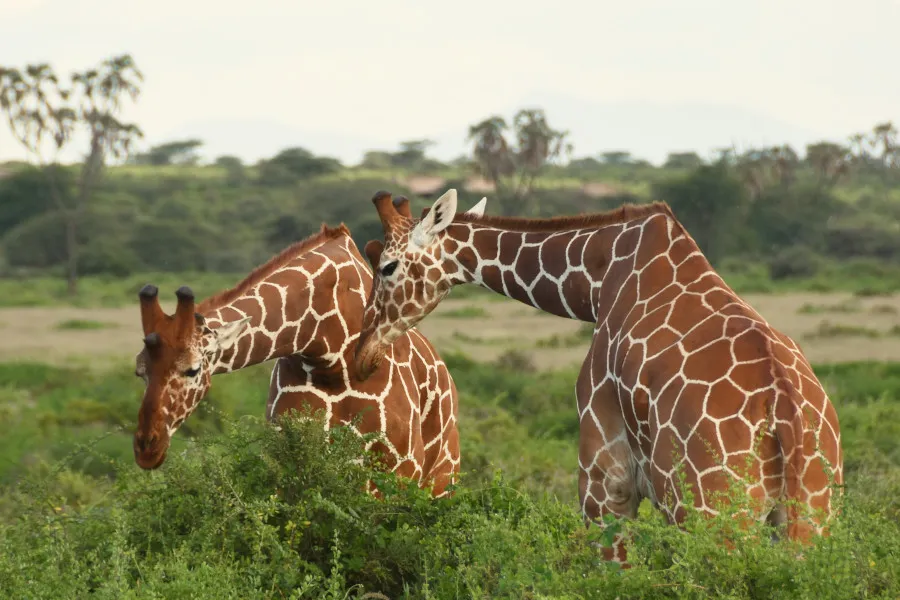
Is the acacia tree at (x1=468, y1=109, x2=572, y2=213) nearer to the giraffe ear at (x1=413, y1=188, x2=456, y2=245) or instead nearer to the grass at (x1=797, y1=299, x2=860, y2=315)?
the grass at (x1=797, y1=299, x2=860, y2=315)

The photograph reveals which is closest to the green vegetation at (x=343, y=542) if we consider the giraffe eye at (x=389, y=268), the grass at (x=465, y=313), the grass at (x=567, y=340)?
the giraffe eye at (x=389, y=268)

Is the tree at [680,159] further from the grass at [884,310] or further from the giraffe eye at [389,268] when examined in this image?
the giraffe eye at [389,268]

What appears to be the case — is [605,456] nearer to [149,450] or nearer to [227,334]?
[227,334]

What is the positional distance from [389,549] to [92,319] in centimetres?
2457

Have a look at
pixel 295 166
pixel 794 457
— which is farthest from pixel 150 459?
pixel 295 166

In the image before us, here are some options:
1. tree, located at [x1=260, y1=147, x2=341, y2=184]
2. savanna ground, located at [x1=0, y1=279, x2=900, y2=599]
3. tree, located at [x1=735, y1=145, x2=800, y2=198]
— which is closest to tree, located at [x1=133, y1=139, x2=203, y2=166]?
tree, located at [x1=260, y1=147, x2=341, y2=184]

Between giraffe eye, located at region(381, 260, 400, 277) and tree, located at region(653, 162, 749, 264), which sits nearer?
giraffe eye, located at region(381, 260, 400, 277)

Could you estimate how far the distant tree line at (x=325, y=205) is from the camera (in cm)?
4019

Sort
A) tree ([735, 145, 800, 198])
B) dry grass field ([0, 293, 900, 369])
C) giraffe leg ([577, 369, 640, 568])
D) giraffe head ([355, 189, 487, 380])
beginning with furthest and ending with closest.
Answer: tree ([735, 145, 800, 198]) < dry grass field ([0, 293, 900, 369]) < giraffe head ([355, 189, 487, 380]) < giraffe leg ([577, 369, 640, 568])

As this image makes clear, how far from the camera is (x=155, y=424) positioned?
16.9 feet

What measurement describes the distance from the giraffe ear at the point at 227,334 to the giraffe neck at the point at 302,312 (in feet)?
0.20

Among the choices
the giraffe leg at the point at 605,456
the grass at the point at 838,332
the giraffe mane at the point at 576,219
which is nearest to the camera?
the giraffe leg at the point at 605,456

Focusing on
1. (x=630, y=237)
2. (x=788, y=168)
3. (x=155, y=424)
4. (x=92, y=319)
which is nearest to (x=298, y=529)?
(x=155, y=424)

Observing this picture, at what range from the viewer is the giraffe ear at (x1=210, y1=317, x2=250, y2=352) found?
211 inches
